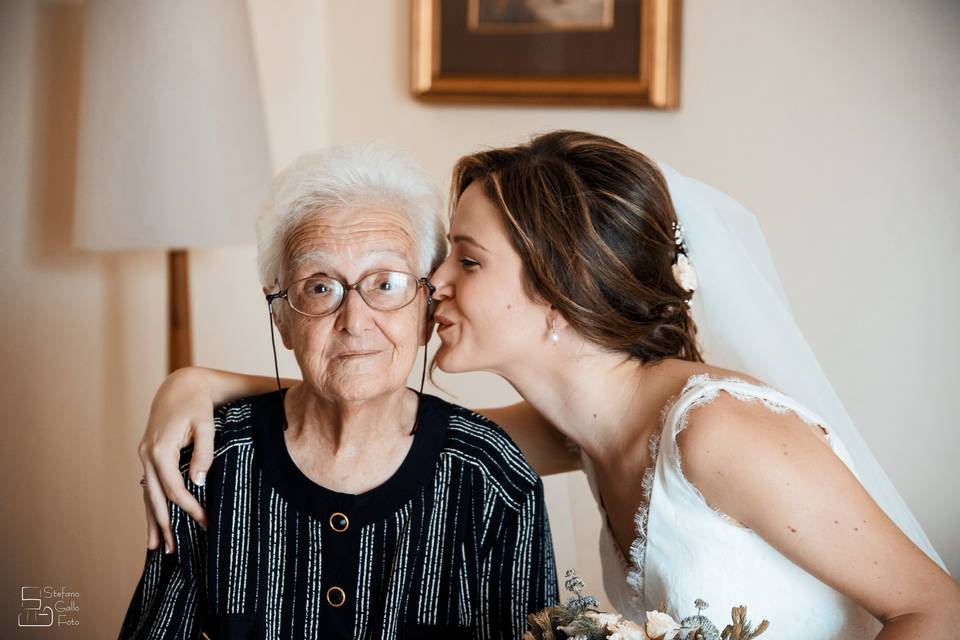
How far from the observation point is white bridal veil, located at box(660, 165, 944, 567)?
1.90 meters

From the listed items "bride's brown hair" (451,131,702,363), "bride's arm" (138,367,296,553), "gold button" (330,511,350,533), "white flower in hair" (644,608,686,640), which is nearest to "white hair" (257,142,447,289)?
"bride's brown hair" (451,131,702,363)

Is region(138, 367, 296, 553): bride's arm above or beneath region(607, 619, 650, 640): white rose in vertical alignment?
above

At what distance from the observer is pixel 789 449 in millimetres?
1527

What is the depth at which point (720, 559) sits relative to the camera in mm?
1642

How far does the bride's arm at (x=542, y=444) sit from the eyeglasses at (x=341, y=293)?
51 cm

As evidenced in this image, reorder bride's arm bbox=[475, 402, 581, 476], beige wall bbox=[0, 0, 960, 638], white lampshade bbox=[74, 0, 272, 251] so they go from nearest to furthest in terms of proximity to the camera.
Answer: bride's arm bbox=[475, 402, 581, 476] < white lampshade bbox=[74, 0, 272, 251] < beige wall bbox=[0, 0, 960, 638]

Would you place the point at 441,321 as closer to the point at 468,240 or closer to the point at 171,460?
the point at 468,240

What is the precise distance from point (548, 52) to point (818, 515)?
1731 millimetres

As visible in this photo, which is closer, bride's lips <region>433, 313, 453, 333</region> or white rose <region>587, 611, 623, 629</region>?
white rose <region>587, 611, 623, 629</region>

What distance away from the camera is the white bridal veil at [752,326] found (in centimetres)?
190

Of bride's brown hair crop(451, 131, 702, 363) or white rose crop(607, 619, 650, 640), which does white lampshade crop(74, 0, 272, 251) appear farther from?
white rose crop(607, 619, 650, 640)

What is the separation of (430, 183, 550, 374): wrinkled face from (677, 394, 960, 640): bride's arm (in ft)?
1.22

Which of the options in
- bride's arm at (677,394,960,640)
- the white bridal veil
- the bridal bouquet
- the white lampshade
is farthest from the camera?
the white lampshade
